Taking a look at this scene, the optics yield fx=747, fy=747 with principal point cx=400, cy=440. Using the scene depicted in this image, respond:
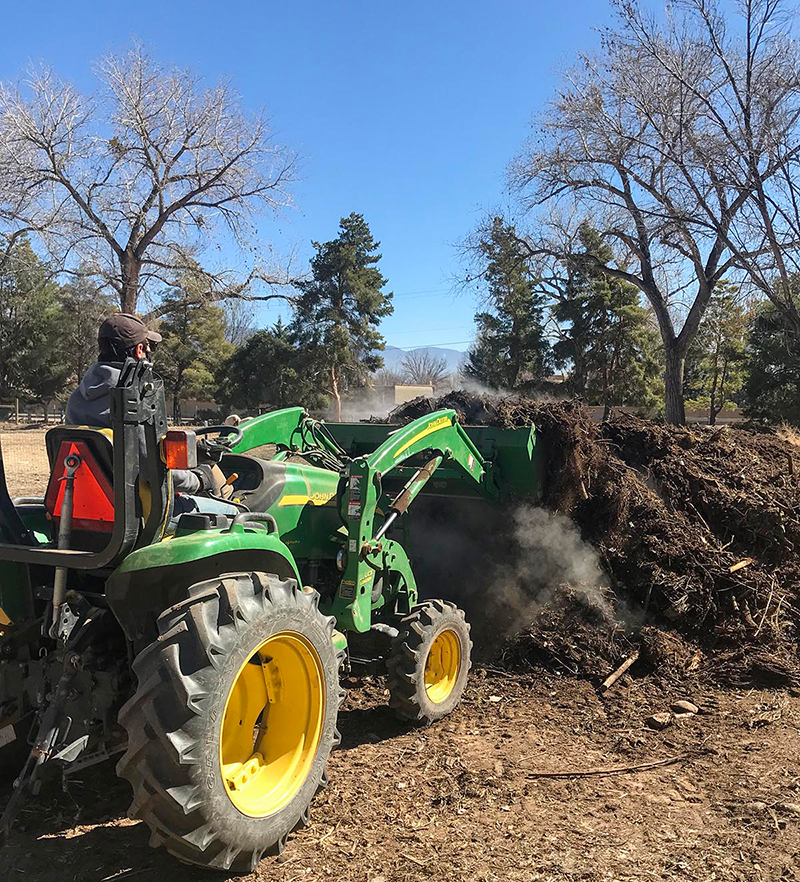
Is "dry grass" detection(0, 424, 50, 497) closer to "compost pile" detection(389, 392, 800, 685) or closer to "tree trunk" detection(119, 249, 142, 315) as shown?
"tree trunk" detection(119, 249, 142, 315)

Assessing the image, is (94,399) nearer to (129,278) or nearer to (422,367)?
(129,278)

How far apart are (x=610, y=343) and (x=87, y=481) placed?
38.5 meters

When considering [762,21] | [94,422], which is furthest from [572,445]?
[762,21]

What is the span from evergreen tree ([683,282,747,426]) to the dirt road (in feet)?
111

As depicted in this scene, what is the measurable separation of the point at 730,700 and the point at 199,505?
3723 millimetres

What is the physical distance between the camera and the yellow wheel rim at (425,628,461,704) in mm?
4648

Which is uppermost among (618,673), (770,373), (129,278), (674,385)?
(129,278)

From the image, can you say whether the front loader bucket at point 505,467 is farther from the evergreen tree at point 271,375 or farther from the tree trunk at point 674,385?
the evergreen tree at point 271,375

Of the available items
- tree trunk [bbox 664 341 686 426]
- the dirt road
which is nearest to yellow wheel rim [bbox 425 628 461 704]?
the dirt road

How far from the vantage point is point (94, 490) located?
10.2 ft

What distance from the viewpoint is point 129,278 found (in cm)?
2333

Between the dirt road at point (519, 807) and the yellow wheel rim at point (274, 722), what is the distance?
31 cm

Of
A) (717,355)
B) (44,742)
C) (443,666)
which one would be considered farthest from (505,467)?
(717,355)

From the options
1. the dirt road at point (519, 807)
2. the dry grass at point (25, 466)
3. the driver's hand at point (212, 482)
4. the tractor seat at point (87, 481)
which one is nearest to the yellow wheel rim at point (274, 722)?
the dirt road at point (519, 807)
